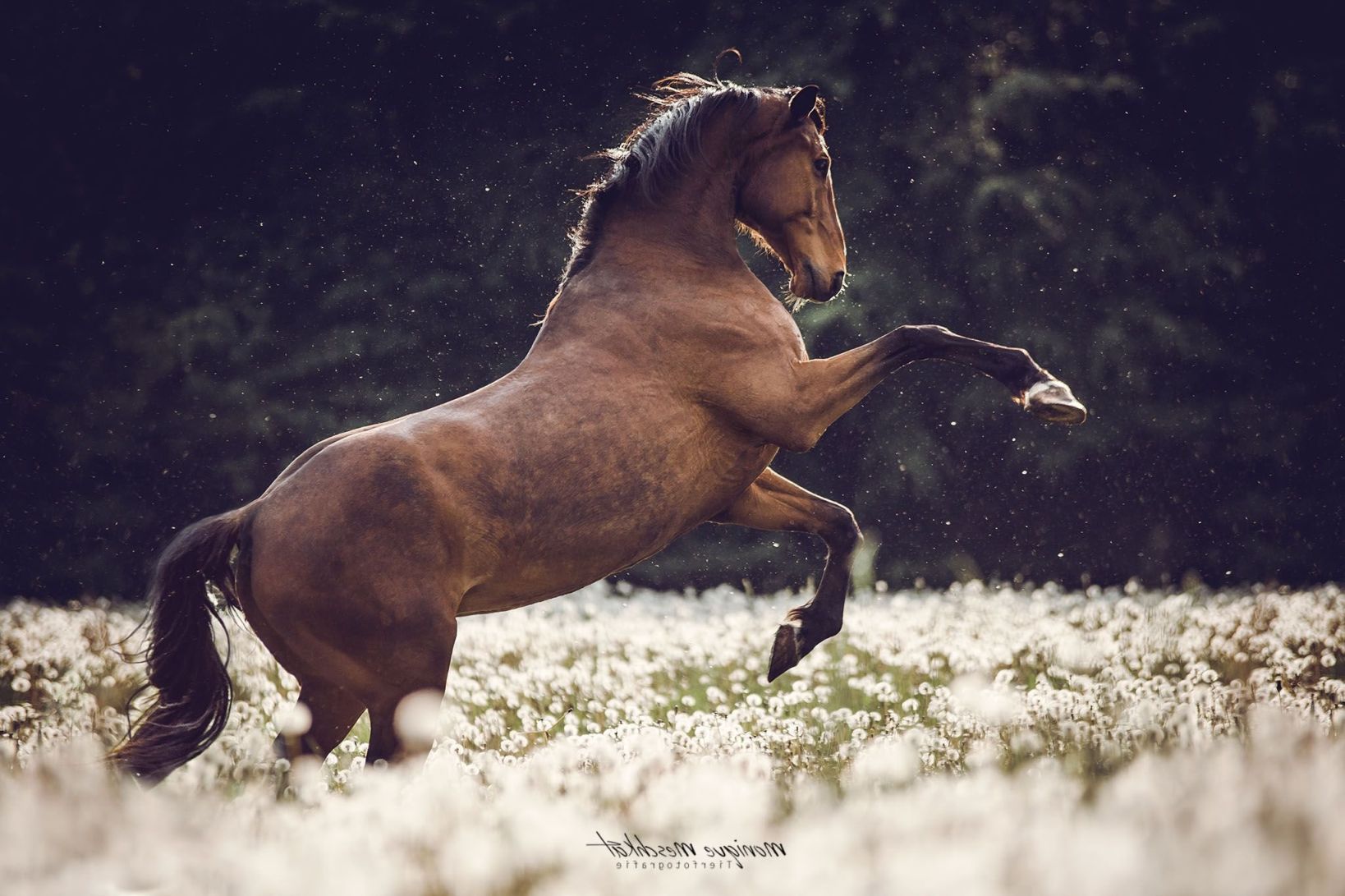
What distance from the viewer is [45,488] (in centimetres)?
1377

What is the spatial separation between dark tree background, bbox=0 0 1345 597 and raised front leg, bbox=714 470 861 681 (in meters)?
7.18

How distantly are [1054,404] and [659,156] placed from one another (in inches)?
79.1

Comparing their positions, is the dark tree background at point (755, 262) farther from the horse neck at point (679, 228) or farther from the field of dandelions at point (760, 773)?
the horse neck at point (679, 228)

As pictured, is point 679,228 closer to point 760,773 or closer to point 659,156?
point 659,156

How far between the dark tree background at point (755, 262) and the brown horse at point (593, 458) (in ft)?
23.9

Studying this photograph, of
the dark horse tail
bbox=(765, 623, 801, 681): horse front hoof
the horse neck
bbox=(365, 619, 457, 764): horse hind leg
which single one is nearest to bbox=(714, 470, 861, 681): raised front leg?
bbox=(765, 623, 801, 681): horse front hoof

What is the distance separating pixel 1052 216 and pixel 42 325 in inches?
446

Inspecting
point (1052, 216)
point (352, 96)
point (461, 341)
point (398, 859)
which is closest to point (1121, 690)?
point (398, 859)

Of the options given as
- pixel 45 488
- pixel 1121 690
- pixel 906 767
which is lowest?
pixel 45 488

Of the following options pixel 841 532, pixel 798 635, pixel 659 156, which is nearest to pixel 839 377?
pixel 841 532

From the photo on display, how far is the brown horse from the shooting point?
4148 millimetres

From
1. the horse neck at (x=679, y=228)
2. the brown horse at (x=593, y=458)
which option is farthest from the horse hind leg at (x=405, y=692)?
the horse neck at (x=679, y=228)

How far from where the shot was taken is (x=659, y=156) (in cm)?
529

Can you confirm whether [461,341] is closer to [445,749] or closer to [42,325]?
[42,325]
